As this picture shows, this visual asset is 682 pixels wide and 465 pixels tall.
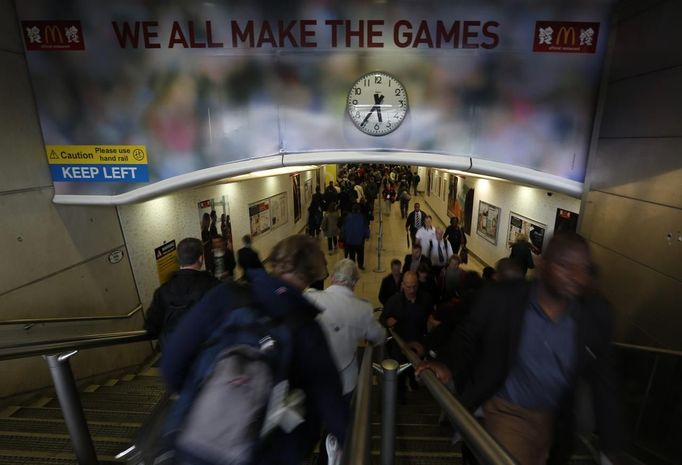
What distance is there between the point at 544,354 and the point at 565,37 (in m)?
3.99

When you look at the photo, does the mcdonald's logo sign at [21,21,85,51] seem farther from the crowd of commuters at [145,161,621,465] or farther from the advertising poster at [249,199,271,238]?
the advertising poster at [249,199,271,238]

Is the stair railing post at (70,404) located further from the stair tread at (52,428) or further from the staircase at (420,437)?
the staircase at (420,437)

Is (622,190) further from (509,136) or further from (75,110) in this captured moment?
(75,110)

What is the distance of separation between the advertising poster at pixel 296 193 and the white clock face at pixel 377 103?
750 centimetres

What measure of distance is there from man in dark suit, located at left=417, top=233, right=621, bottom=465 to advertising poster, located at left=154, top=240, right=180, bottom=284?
543 centimetres

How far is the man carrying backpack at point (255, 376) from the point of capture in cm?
106

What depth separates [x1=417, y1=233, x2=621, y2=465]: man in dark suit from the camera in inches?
63.9

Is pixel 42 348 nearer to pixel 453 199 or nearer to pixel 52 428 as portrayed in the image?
pixel 52 428

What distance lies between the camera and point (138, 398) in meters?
3.64

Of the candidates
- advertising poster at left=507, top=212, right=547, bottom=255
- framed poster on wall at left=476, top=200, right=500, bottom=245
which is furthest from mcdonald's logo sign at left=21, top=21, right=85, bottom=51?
framed poster on wall at left=476, top=200, right=500, bottom=245

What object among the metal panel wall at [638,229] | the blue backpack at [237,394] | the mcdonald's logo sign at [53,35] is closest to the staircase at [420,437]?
the blue backpack at [237,394]

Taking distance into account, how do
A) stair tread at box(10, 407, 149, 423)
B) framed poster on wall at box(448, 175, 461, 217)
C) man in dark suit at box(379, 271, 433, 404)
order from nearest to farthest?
stair tread at box(10, 407, 149, 423) → man in dark suit at box(379, 271, 433, 404) → framed poster on wall at box(448, 175, 461, 217)

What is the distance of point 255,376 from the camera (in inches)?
43.1

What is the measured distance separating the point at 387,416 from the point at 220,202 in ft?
21.8
